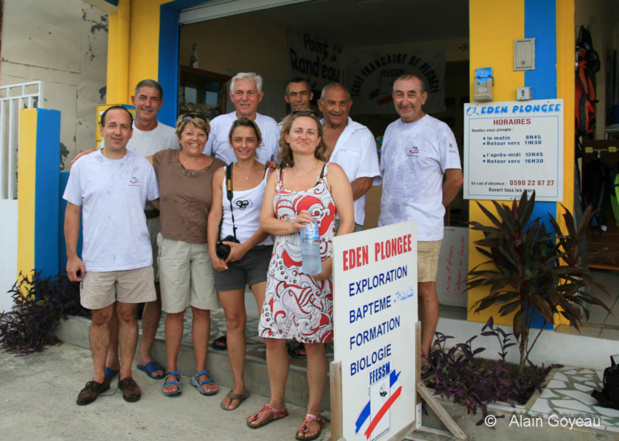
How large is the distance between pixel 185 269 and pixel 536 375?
2410mm

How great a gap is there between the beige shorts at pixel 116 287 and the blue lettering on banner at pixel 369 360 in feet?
5.76

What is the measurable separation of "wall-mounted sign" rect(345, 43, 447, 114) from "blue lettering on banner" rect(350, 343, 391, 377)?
6.37 metres

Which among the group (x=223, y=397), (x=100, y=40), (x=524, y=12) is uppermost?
(x=100, y=40)

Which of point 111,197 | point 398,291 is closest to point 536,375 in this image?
point 398,291

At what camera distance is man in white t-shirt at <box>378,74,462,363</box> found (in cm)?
366

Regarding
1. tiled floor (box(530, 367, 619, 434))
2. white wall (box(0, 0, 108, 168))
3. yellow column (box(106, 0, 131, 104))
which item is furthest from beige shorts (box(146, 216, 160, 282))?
white wall (box(0, 0, 108, 168))

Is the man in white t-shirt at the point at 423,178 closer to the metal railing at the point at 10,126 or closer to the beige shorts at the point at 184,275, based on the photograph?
the beige shorts at the point at 184,275

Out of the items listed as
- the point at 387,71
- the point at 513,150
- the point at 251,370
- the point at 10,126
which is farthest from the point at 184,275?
the point at 387,71

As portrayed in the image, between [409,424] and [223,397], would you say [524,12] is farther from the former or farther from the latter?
[223,397]

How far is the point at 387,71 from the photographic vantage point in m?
9.11

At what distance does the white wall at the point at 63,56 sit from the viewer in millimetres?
6398

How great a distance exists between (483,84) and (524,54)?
33 cm

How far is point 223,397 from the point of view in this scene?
154 inches

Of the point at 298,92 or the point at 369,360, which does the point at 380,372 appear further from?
the point at 298,92
